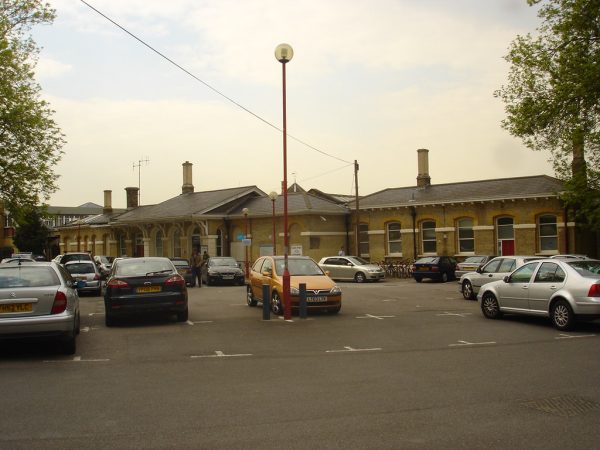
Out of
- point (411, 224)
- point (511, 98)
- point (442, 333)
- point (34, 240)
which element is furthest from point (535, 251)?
point (34, 240)

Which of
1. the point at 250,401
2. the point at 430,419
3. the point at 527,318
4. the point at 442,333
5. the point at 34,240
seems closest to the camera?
the point at 430,419

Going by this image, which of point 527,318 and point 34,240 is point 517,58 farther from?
point 34,240

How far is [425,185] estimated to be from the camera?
140ft

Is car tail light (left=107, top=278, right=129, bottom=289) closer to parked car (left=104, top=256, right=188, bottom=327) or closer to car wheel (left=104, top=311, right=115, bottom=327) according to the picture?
parked car (left=104, top=256, right=188, bottom=327)

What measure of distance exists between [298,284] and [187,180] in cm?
4204

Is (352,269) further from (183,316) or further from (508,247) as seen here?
(183,316)

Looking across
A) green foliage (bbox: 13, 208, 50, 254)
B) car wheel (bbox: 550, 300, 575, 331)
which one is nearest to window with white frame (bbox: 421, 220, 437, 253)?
car wheel (bbox: 550, 300, 575, 331)

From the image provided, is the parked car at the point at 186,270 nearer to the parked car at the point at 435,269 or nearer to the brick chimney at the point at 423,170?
the parked car at the point at 435,269

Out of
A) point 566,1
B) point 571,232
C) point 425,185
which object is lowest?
point 571,232

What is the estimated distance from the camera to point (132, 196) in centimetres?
6372

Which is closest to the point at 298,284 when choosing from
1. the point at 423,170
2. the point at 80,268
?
the point at 80,268

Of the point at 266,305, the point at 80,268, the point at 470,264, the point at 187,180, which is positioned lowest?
the point at 266,305

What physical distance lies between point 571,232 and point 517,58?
1206cm

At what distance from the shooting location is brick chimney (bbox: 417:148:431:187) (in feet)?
140
